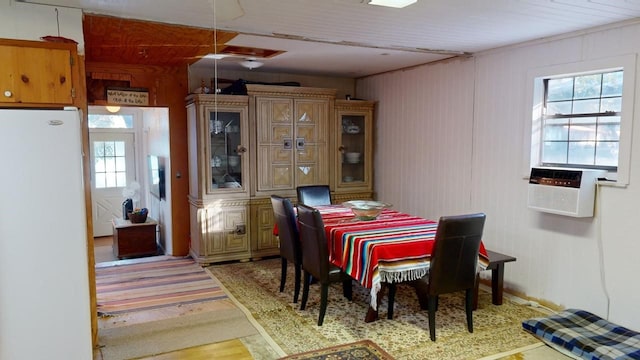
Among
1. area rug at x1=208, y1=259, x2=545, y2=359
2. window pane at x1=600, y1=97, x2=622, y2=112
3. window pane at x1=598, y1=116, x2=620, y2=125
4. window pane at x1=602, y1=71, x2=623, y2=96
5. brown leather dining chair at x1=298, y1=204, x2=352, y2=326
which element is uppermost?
window pane at x1=602, y1=71, x2=623, y2=96

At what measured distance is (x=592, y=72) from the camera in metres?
3.37

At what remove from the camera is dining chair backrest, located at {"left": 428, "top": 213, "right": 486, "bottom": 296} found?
3.00 m

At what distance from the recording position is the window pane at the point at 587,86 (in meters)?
3.45

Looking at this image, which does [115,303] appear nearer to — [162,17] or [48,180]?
[48,180]

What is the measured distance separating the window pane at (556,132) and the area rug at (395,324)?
1.44 meters

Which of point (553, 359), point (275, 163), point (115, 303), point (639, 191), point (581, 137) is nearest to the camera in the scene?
point (553, 359)

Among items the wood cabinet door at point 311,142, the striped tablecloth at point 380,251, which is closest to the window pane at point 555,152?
the striped tablecloth at point 380,251

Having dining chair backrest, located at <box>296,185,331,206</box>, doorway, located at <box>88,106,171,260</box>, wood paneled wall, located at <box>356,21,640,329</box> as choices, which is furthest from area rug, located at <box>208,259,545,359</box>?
doorway, located at <box>88,106,171,260</box>

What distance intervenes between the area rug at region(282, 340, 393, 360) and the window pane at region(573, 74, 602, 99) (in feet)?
8.22

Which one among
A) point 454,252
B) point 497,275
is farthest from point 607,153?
point 454,252

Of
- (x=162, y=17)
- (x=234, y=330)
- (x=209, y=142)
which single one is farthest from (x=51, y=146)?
(x=209, y=142)

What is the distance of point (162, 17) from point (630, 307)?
381 cm

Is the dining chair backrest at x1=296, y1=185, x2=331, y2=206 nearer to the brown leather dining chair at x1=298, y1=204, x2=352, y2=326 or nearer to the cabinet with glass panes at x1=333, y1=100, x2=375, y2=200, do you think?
the cabinet with glass panes at x1=333, y1=100, x2=375, y2=200

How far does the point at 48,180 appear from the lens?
237 centimetres
